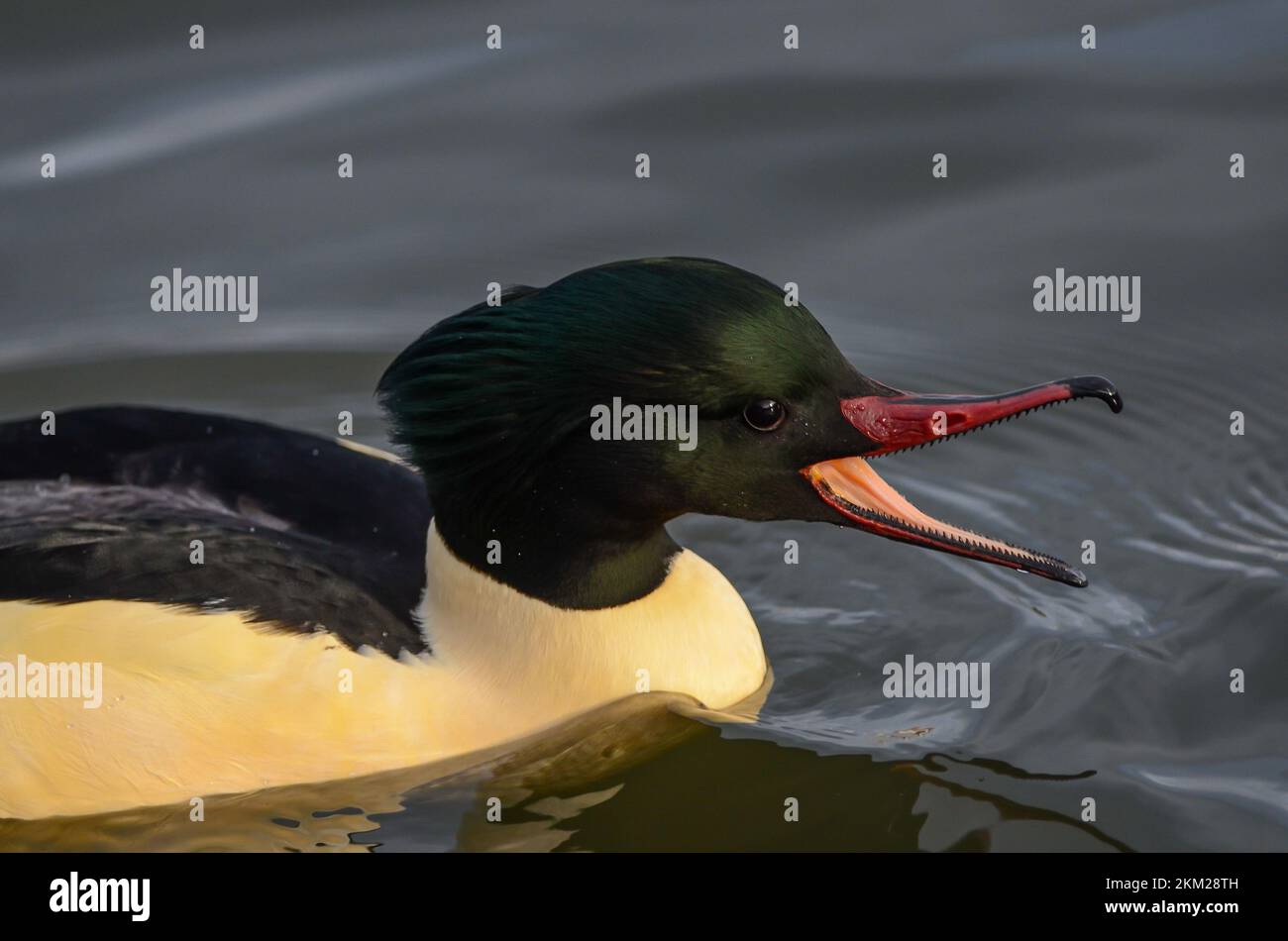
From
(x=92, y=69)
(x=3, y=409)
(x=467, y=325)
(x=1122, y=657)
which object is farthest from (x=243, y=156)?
(x=1122, y=657)

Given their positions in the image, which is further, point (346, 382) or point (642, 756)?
point (346, 382)

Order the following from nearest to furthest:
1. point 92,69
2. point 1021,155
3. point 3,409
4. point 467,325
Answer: point 467,325
point 3,409
point 1021,155
point 92,69

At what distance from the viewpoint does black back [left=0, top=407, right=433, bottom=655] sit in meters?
5.29

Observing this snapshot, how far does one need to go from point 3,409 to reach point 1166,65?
19.2 ft

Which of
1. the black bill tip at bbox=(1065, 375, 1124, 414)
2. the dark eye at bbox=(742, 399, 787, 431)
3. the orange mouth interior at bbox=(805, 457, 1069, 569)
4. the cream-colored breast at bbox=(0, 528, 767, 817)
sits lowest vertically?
the cream-colored breast at bbox=(0, 528, 767, 817)

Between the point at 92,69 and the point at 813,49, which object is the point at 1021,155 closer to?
the point at 813,49

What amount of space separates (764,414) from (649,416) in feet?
1.03

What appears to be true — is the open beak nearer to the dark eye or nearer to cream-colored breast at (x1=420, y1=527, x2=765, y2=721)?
the dark eye

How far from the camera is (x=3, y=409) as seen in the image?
305 inches

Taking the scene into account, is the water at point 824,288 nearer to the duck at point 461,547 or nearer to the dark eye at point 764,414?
the duck at point 461,547

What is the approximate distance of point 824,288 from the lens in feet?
27.2

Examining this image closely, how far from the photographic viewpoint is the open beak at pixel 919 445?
502 cm

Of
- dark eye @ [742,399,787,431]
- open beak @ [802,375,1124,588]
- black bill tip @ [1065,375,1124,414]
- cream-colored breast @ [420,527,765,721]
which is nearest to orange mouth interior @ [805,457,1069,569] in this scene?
open beak @ [802,375,1124,588]
